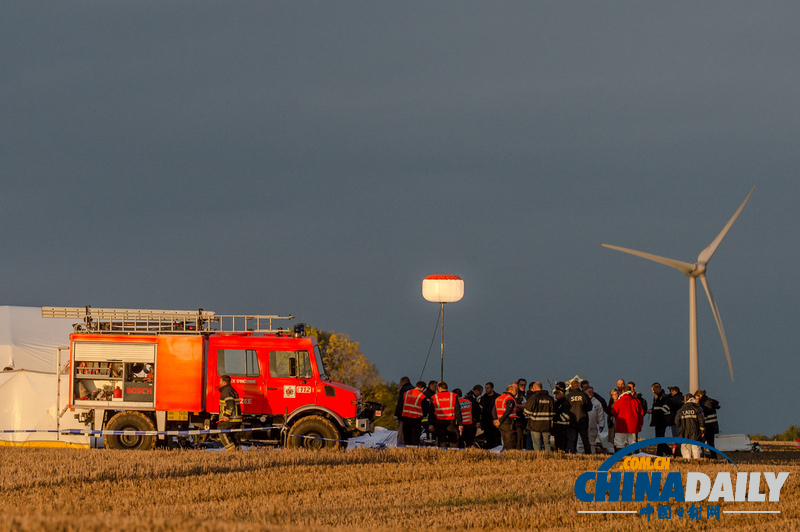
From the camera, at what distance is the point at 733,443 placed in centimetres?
2764

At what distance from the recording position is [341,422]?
20.2 metres

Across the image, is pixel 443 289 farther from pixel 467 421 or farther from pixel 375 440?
pixel 467 421

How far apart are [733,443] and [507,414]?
10696 mm

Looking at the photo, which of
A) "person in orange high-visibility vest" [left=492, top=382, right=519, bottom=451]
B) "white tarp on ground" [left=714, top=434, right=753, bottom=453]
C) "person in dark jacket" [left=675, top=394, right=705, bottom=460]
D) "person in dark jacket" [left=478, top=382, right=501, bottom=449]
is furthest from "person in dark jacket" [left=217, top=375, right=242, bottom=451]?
"white tarp on ground" [left=714, top=434, right=753, bottom=453]

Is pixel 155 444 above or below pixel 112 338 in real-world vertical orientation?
below

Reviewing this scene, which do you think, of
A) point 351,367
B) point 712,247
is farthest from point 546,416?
point 351,367

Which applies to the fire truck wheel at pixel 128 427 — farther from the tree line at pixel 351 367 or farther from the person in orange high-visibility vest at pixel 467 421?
the tree line at pixel 351 367

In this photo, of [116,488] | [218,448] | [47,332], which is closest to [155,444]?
[218,448]

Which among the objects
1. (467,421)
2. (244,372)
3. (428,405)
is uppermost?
(244,372)

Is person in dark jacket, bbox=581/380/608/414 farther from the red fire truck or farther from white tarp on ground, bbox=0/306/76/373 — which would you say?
white tarp on ground, bbox=0/306/76/373

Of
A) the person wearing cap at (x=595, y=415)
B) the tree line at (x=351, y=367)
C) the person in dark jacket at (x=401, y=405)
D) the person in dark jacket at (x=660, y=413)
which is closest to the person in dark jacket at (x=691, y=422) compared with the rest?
the person in dark jacket at (x=660, y=413)

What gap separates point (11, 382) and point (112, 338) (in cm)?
764

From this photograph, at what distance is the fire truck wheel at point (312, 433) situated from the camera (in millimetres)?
20000

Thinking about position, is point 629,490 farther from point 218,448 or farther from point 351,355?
point 351,355
